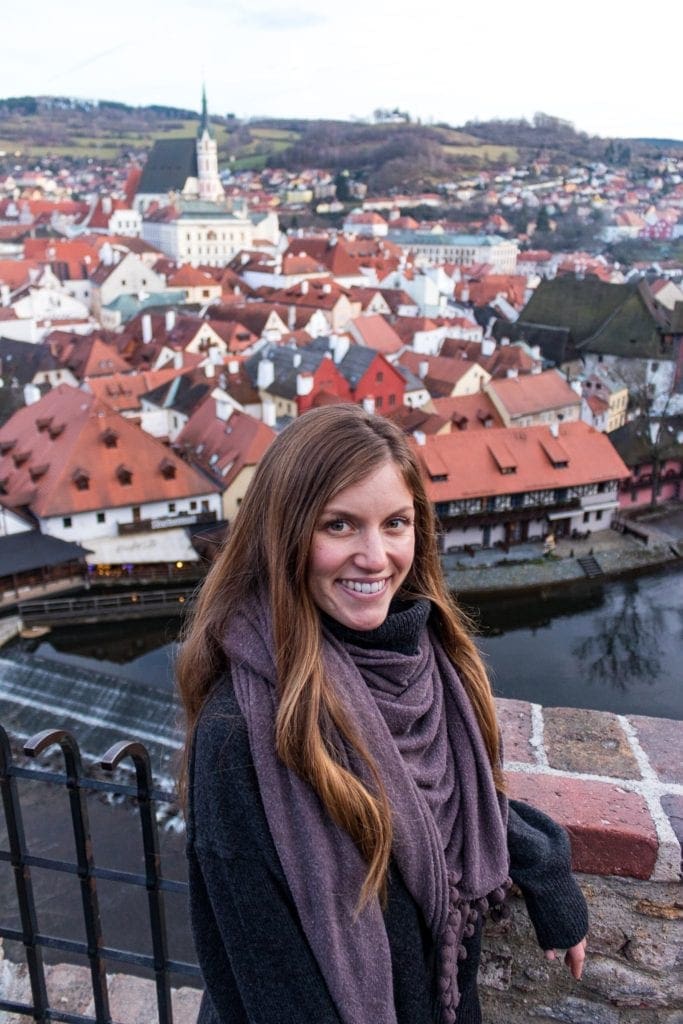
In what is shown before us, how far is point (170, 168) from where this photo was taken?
7831 cm

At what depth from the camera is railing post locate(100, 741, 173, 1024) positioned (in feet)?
5.90

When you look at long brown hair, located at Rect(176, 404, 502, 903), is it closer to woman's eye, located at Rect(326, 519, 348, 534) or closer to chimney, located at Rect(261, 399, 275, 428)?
woman's eye, located at Rect(326, 519, 348, 534)

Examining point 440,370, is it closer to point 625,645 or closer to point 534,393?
point 534,393

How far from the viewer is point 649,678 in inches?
634

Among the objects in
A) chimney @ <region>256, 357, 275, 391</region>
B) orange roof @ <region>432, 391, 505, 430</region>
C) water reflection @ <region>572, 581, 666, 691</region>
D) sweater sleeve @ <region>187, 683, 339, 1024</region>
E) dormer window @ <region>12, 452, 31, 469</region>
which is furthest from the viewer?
chimney @ <region>256, 357, 275, 391</region>

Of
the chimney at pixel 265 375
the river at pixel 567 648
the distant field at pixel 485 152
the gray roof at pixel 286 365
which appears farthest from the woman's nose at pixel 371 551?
the distant field at pixel 485 152

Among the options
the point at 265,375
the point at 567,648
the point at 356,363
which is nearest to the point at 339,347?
the point at 356,363

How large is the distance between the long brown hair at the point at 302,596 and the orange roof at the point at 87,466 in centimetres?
1729

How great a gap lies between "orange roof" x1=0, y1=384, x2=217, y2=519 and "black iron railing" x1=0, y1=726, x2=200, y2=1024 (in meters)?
16.6

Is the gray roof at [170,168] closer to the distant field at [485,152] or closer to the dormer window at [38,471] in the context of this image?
the distant field at [485,152]

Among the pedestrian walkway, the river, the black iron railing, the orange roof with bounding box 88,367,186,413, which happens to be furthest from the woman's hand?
the orange roof with bounding box 88,367,186,413

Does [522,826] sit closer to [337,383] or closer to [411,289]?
[337,383]

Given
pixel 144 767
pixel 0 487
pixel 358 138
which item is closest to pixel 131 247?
pixel 0 487

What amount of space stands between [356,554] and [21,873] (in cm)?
121
